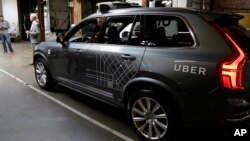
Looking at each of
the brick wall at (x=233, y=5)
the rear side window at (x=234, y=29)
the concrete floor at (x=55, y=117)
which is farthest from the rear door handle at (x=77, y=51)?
the brick wall at (x=233, y=5)

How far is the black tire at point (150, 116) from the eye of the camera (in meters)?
3.48

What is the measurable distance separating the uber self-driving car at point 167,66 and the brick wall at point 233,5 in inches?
173

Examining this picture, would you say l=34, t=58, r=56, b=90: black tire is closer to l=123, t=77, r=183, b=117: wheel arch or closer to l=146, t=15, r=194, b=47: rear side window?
l=123, t=77, r=183, b=117: wheel arch

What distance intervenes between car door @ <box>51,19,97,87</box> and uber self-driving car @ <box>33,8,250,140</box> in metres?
0.03

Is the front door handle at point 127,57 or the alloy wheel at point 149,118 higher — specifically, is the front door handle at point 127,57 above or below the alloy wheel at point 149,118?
above

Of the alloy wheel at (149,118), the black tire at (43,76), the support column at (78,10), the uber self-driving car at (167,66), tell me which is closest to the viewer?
the uber self-driving car at (167,66)

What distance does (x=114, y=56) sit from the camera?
409 centimetres

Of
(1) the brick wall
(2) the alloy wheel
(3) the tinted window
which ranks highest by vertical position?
(1) the brick wall

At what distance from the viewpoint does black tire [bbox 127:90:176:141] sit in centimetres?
348

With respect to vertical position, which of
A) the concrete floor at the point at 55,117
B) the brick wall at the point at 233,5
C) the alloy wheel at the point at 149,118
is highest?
the brick wall at the point at 233,5

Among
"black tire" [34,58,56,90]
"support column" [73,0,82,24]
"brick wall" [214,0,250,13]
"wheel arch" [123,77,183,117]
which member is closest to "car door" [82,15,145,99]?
"wheel arch" [123,77,183,117]

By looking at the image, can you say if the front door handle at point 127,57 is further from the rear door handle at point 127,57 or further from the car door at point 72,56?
the car door at point 72,56

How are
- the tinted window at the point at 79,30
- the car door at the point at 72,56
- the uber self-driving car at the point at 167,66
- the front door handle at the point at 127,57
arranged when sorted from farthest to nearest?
the tinted window at the point at 79,30
the car door at the point at 72,56
the front door handle at the point at 127,57
the uber self-driving car at the point at 167,66

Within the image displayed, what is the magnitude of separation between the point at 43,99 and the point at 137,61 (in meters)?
2.69
